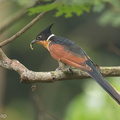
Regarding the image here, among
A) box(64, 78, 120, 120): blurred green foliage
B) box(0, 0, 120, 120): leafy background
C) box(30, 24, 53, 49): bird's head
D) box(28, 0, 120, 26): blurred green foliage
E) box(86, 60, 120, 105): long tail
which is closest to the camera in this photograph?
box(86, 60, 120, 105): long tail

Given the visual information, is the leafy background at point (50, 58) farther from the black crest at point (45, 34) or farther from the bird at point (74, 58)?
the bird at point (74, 58)

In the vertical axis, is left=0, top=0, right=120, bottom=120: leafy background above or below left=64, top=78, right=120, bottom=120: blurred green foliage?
below

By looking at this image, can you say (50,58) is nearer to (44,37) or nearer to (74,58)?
(44,37)

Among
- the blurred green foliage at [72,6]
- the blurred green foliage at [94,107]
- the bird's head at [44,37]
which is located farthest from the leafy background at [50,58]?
the bird's head at [44,37]

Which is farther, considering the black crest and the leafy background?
the leafy background

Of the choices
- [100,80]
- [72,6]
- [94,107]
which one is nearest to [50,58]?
[94,107]

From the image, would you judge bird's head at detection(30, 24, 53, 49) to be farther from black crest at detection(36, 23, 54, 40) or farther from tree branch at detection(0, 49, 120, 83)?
tree branch at detection(0, 49, 120, 83)

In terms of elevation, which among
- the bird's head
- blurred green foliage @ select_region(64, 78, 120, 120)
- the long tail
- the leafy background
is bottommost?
the leafy background

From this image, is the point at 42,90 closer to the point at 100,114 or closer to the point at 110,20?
the point at 110,20

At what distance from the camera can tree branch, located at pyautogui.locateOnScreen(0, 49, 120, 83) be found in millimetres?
4195

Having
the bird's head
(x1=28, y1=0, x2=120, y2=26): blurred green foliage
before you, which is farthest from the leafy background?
the bird's head

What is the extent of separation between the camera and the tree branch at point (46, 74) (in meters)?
4.20

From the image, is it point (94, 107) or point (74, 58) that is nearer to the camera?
point (74, 58)

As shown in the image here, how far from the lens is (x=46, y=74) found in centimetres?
421
